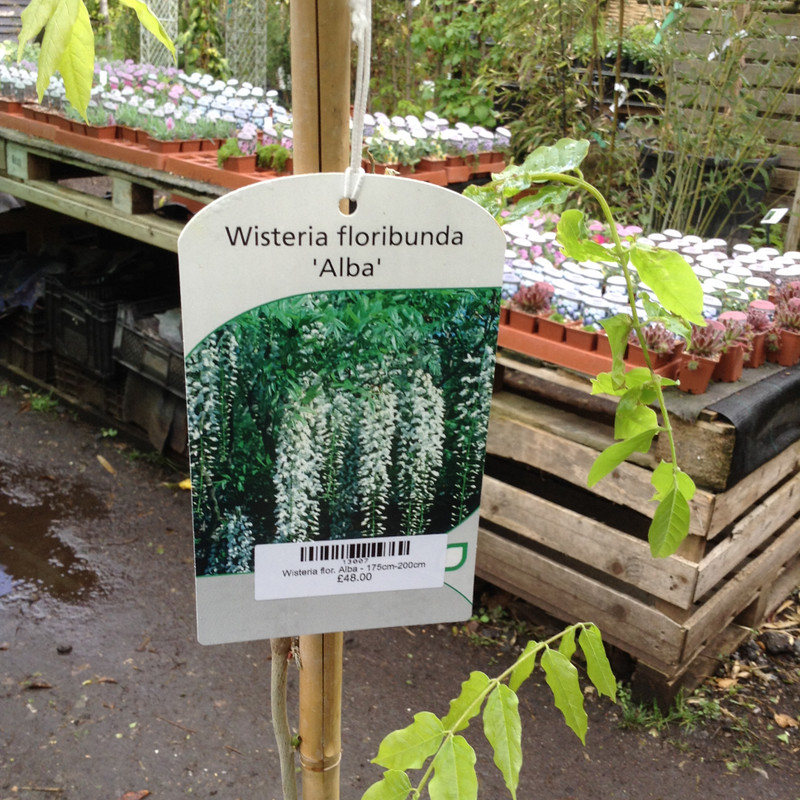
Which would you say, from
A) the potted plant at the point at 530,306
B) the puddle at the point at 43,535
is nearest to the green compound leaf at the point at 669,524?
the potted plant at the point at 530,306

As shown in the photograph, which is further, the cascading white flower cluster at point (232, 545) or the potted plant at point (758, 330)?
the potted plant at point (758, 330)

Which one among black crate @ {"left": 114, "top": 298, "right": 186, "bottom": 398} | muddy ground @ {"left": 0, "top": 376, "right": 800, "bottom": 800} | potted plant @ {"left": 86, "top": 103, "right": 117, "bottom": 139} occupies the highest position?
potted plant @ {"left": 86, "top": 103, "right": 117, "bottom": 139}

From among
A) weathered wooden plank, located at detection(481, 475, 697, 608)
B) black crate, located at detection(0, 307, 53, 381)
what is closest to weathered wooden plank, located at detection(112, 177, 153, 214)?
black crate, located at detection(0, 307, 53, 381)

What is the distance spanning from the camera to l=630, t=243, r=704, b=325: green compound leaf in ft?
2.76

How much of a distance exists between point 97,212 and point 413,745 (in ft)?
11.2

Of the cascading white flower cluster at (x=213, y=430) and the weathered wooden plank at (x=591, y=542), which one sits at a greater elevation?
the cascading white flower cluster at (x=213, y=430)

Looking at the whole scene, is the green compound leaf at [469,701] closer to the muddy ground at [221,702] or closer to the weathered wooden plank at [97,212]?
the muddy ground at [221,702]

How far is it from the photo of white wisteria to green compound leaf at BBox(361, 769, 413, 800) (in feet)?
0.80

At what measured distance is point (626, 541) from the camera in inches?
99.3

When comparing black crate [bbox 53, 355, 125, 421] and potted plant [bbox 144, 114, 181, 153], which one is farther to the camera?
black crate [bbox 53, 355, 125, 421]

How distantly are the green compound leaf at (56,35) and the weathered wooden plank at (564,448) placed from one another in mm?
1901

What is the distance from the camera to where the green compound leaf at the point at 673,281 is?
84cm

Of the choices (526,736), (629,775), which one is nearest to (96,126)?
(526,736)

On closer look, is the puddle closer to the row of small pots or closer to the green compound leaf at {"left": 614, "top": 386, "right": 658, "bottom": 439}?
the row of small pots
